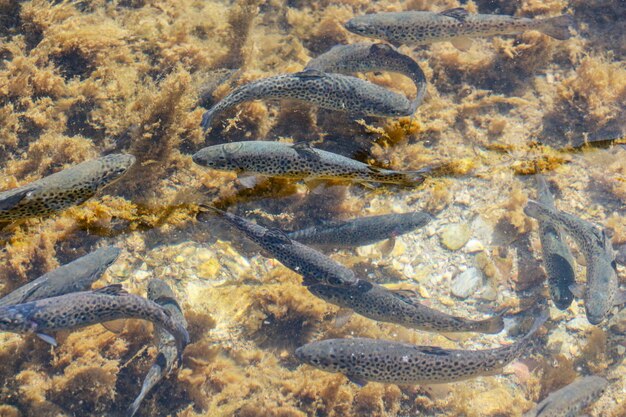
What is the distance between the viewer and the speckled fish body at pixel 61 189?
4570 mm

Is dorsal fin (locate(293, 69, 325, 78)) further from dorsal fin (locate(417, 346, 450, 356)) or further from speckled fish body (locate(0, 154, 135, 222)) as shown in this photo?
dorsal fin (locate(417, 346, 450, 356))

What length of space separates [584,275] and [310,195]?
367 cm

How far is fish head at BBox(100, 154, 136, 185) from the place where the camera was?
5.00 m

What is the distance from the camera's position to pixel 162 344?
4840 mm

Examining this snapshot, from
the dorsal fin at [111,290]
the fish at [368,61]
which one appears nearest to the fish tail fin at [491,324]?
the fish at [368,61]

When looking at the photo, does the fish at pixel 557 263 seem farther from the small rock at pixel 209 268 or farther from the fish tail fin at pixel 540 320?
the small rock at pixel 209 268

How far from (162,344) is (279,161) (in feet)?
7.63

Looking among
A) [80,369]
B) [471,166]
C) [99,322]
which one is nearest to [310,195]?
[471,166]

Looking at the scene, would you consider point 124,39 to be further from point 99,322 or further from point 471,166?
point 471,166

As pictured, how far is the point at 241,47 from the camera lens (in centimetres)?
661

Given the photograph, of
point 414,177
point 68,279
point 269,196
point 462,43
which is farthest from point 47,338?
point 462,43

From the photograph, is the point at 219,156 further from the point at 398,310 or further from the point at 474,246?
the point at 474,246

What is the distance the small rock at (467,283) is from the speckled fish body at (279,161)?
1.83 meters

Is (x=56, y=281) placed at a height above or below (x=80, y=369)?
above
